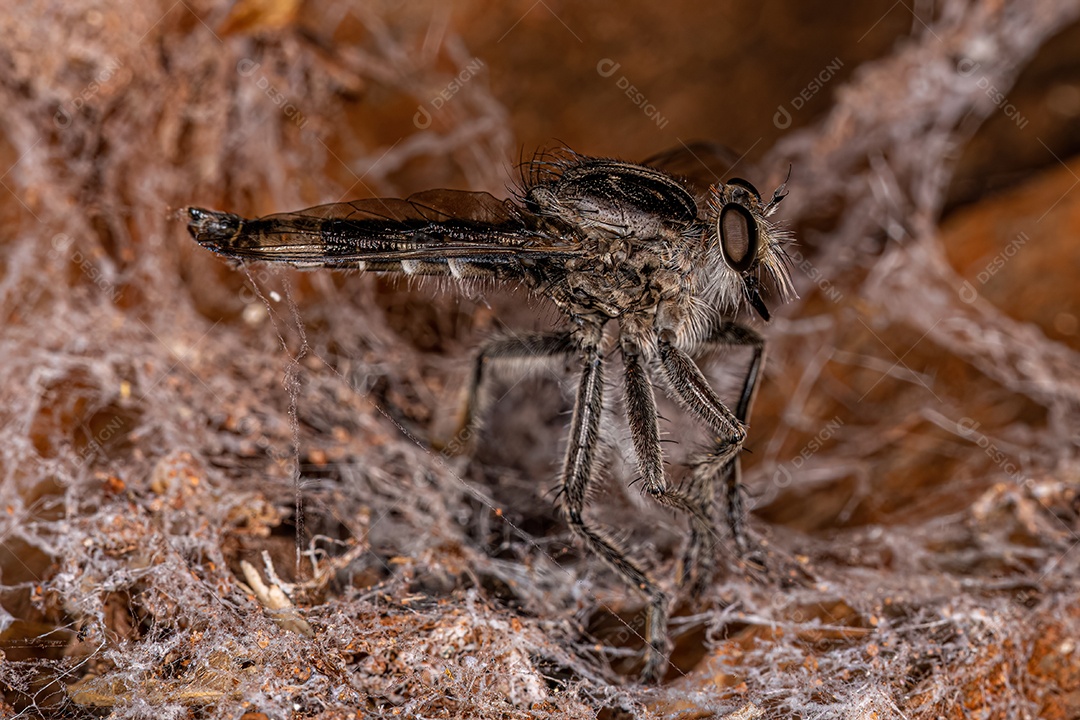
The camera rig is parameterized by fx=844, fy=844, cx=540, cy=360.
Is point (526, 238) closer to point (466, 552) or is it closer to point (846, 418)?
point (466, 552)

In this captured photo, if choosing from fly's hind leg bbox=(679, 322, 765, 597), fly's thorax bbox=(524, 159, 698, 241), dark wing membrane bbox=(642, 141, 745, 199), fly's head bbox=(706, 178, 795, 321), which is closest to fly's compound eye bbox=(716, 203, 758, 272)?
fly's head bbox=(706, 178, 795, 321)

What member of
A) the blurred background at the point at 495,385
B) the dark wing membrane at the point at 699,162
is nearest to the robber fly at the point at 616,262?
the blurred background at the point at 495,385

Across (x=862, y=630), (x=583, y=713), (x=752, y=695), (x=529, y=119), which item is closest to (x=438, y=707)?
(x=583, y=713)

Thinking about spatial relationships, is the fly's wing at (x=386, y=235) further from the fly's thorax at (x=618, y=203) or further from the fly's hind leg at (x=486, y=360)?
the fly's hind leg at (x=486, y=360)

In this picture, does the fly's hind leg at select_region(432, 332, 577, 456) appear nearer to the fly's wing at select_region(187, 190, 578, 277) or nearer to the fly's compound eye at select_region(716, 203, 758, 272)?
the fly's wing at select_region(187, 190, 578, 277)

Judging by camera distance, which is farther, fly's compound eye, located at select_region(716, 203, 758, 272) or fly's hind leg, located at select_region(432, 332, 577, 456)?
fly's hind leg, located at select_region(432, 332, 577, 456)

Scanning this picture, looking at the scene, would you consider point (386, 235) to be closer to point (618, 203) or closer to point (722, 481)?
point (618, 203)
